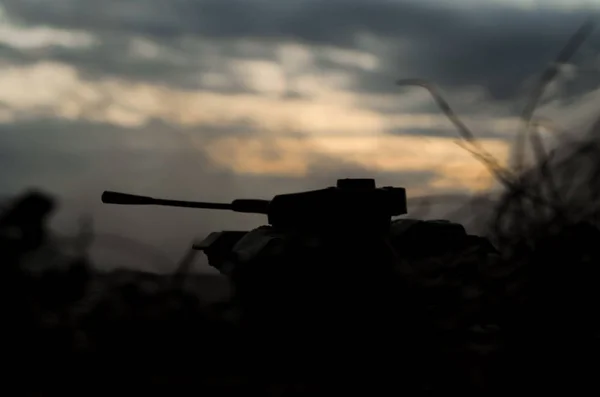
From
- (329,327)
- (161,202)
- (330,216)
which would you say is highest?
(161,202)

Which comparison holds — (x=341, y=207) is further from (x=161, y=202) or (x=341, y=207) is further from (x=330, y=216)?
(x=161, y=202)

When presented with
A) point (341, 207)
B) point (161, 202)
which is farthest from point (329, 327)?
point (161, 202)

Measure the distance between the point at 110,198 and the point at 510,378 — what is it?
7.16 metres

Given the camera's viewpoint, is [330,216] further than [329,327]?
Yes

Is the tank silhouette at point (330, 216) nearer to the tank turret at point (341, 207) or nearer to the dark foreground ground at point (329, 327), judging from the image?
the tank turret at point (341, 207)

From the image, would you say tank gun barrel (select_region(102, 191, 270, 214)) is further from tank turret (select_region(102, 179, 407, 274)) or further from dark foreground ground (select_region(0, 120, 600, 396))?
dark foreground ground (select_region(0, 120, 600, 396))

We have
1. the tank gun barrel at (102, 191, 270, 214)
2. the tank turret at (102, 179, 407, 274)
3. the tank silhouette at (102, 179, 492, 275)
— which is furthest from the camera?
the tank gun barrel at (102, 191, 270, 214)

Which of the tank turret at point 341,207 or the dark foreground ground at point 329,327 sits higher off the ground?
the tank turret at point 341,207

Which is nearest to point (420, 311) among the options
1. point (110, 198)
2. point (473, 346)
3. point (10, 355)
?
point (473, 346)

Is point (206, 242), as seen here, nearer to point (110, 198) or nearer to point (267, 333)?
point (110, 198)

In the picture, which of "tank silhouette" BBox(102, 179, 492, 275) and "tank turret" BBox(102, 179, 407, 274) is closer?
"tank silhouette" BBox(102, 179, 492, 275)

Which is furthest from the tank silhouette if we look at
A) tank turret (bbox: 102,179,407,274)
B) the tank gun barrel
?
the tank gun barrel

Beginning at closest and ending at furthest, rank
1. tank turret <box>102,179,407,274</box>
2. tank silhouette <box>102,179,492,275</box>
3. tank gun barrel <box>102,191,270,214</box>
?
tank silhouette <box>102,179,492,275</box>
tank turret <box>102,179,407,274</box>
tank gun barrel <box>102,191,270,214</box>

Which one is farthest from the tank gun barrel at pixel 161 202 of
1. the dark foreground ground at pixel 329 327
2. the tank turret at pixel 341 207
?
the dark foreground ground at pixel 329 327
